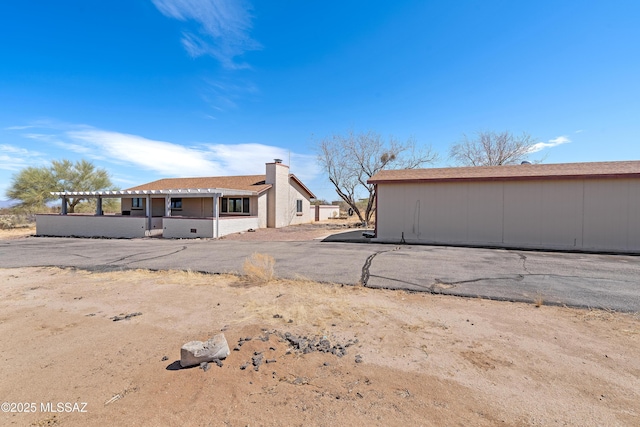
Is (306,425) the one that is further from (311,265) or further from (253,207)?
(253,207)

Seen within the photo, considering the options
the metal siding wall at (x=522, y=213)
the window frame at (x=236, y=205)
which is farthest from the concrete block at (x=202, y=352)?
the window frame at (x=236, y=205)

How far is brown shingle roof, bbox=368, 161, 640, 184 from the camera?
11852 mm

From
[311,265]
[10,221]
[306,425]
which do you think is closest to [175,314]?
[306,425]

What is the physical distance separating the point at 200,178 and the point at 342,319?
25975 mm

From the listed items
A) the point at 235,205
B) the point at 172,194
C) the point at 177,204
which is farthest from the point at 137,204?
the point at 235,205

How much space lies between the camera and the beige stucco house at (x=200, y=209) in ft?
59.3

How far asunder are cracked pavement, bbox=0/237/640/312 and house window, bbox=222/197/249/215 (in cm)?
949

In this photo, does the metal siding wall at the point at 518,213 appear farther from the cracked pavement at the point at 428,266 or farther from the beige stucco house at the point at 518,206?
the cracked pavement at the point at 428,266

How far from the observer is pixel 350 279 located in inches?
291

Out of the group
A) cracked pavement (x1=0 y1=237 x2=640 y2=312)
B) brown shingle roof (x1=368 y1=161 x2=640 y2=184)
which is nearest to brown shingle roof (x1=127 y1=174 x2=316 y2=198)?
cracked pavement (x1=0 y1=237 x2=640 y2=312)

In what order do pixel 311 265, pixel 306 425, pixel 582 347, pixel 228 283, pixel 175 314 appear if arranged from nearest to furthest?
pixel 306 425, pixel 582 347, pixel 175 314, pixel 228 283, pixel 311 265

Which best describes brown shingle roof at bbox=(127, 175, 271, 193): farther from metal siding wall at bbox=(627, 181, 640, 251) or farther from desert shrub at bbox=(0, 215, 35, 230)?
metal siding wall at bbox=(627, 181, 640, 251)

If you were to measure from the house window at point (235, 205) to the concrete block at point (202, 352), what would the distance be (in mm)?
19244

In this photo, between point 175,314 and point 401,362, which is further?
point 175,314
